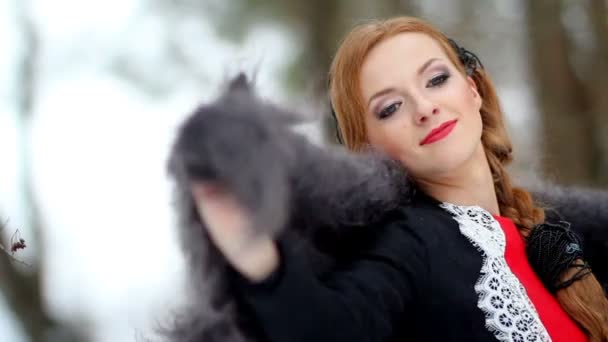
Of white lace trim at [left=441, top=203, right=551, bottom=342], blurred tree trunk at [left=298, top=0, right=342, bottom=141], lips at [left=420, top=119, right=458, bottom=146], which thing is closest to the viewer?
white lace trim at [left=441, top=203, right=551, bottom=342]

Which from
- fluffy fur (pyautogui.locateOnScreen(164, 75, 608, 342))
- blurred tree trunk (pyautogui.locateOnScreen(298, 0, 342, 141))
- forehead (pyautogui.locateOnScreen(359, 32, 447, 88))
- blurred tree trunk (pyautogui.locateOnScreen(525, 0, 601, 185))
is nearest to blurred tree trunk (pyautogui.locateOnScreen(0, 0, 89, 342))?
fluffy fur (pyautogui.locateOnScreen(164, 75, 608, 342))

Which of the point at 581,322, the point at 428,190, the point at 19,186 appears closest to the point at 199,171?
the point at 428,190

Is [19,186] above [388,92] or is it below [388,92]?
above

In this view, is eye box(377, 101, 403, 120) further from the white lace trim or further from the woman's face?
the white lace trim

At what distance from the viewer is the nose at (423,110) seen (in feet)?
2.79

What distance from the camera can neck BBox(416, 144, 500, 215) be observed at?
35.8 inches

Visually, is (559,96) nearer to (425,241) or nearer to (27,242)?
(425,241)

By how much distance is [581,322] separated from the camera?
2.75 ft

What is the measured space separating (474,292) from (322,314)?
24 cm

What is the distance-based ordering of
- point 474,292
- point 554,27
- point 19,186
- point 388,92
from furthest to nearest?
1. point 554,27
2. point 19,186
3. point 388,92
4. point 474,292

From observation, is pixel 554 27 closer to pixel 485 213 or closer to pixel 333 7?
pixel 333 7

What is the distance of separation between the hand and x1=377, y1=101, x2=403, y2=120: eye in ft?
1.15

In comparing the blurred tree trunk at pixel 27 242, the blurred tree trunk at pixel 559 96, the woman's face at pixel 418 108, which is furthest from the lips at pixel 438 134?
the blurred tree trunk at pixel 559 96

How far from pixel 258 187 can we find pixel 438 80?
1.45 ft
